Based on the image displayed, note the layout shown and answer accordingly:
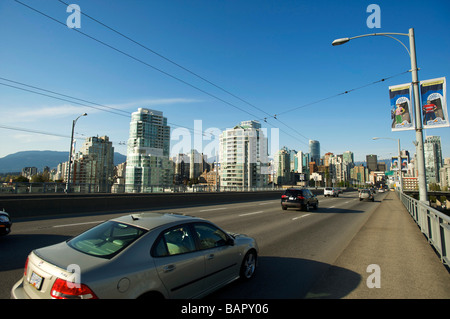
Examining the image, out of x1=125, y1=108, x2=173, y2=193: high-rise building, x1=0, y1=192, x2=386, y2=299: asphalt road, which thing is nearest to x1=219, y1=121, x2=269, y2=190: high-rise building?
x1=125, y1=108, x2=173, y2=193: high-rise building

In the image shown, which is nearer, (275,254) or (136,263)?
(136,263)

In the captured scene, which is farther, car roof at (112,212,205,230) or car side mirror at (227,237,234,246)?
car side mirror at (227,237,234,246)

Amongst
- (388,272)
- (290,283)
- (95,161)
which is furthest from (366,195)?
(95,161)

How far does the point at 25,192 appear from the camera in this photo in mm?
24453

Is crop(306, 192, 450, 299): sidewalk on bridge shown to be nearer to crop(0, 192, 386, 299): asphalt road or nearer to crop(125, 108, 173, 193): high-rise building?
crop(0, 192, 386, 299): asphalt road

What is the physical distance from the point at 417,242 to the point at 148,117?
183945 mm

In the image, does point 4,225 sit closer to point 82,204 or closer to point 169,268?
point 169,268

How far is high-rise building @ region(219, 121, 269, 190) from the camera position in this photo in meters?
152

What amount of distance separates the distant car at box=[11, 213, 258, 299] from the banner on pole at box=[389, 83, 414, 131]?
39.2ft

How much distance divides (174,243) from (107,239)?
947 millimetres

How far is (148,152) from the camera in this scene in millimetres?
154125

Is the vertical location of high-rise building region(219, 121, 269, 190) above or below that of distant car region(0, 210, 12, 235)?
above

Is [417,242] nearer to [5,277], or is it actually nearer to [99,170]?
[5,277]
